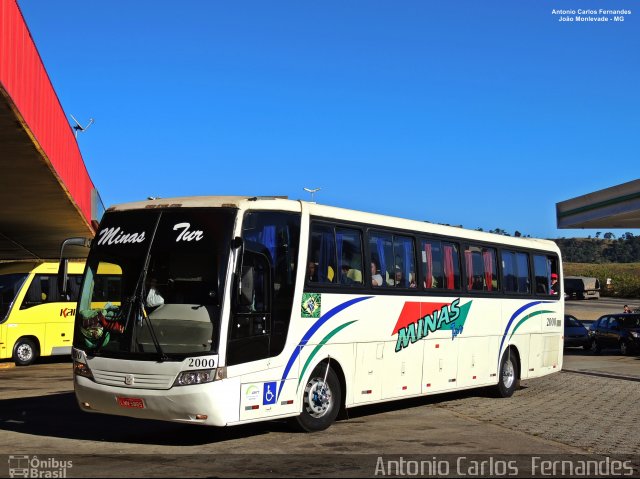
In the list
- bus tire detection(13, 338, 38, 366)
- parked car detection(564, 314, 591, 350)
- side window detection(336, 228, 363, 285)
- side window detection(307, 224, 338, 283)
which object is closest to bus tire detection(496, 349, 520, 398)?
side window detection(336, 228, 363, 285)

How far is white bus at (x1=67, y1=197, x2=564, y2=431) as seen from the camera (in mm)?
9883

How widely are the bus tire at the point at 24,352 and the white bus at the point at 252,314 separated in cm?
1503

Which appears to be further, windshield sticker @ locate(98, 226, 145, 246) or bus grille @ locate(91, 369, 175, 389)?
windshield sticker @ locate(98, 226, 145, 246)

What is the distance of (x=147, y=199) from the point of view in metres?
11.4

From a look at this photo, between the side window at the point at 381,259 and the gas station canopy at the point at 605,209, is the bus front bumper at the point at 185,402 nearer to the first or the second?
the side window at the point at 381,259

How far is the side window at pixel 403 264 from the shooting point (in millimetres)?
13531

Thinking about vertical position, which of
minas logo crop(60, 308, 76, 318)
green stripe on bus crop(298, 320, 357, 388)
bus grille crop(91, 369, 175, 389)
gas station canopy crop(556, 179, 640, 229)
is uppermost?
gas station canopy crop(556, 179, 640, 229)

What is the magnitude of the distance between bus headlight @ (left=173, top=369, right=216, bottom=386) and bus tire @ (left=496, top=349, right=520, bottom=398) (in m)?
8.53

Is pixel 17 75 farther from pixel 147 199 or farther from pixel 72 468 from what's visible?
pixel 72 468

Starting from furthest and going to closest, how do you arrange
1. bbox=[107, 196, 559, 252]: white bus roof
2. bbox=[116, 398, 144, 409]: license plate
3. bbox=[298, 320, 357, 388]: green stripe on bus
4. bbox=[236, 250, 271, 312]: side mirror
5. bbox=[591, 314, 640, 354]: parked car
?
1. bbox=[591, 314, 640, 354]: parked car
2. bbox=[298, 320, 357, 388]: green stripe on bus
3. bbox=[107, 196, 559, 252]: white bus roof
4. bbox=[236, 250, 271, 312]: side mirror
5. bbox=[116, 398, 144, 409]: license plate

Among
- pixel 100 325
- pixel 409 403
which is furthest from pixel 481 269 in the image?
pixel 100 325

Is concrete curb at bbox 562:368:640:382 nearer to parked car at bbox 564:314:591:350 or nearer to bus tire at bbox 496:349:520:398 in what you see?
bus tire at bbox 496:349:520:398

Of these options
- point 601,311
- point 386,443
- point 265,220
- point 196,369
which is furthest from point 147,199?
point 601,311

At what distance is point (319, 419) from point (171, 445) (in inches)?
84.1
